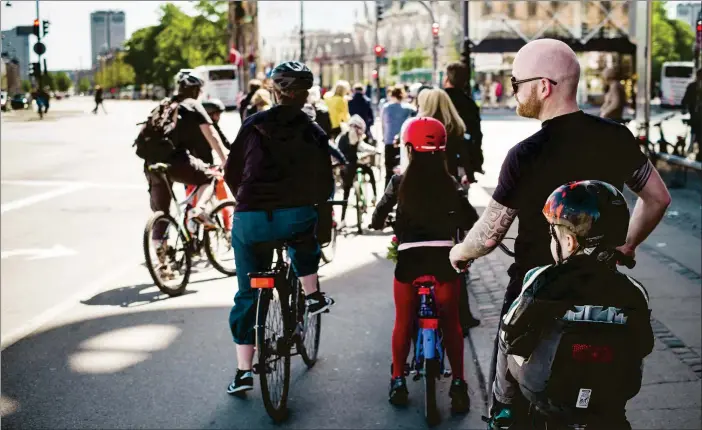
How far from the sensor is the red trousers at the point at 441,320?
5422 mm

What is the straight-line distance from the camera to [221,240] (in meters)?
9.74

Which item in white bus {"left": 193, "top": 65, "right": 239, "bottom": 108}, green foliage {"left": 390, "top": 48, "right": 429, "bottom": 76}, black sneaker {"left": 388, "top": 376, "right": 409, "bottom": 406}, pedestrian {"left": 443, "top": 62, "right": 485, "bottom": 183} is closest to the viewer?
black sneaker {"left": 388, "top": 376, "right": 409, "bottom": 406}

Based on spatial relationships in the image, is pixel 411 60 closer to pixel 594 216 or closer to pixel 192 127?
pixel 192 127

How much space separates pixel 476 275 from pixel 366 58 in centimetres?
8501

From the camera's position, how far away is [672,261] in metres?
10.1

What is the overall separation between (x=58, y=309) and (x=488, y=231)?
19.0ft

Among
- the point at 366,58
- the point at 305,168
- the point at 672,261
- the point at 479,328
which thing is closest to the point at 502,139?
the point at 672,261


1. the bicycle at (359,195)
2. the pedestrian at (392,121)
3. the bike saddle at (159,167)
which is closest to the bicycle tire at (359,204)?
the bicycle at (359,195)

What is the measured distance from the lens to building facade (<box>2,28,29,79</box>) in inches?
219

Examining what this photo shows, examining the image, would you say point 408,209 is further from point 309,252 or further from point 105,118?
point 105,118

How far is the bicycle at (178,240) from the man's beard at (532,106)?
521cm

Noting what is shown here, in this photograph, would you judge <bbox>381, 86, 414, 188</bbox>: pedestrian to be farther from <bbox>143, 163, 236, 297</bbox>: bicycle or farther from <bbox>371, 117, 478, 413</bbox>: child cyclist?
<bbox>371, 117, 478, 413</bbox>: child cyclist

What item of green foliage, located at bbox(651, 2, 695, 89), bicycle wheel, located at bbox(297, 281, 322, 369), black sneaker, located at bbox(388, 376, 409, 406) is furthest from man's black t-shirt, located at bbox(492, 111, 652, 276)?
green foliage, located at bbox(651, 2, 695, 89)

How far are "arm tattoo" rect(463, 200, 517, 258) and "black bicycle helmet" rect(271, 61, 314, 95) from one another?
2.15 m
